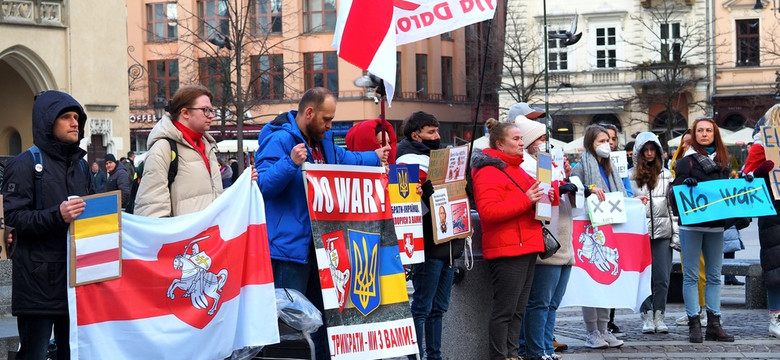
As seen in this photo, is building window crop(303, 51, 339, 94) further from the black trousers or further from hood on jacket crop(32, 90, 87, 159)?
the black trousers

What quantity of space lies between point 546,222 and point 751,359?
199cm

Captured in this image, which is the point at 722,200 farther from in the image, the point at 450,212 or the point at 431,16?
the point at 431,16

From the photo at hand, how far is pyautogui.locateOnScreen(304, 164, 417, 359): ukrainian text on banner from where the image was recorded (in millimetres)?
7023

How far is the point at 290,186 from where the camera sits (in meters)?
7.05

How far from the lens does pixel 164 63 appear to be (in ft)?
210

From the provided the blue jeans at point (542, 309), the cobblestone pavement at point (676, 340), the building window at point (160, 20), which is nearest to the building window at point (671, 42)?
the building window at point (160, 20)

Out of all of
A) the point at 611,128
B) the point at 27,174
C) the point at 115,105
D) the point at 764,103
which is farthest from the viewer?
the point at 764,103

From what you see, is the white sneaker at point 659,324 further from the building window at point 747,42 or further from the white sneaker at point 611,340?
the building window at point 747,42

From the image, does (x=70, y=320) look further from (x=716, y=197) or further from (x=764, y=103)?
(x=764, y=103)

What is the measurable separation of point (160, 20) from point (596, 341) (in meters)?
57.0

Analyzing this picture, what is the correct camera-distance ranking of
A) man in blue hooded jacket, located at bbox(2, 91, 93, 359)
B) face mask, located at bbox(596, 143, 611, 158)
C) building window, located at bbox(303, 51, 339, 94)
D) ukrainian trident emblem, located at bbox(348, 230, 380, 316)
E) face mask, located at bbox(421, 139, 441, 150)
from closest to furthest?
man in blue hooded jacket, located at bbox(2, 91, 93, 359), ukrainian trident emblem, located at bbox(348, 230, 380, 316), face mask, located at bbox(421, 139, 441, 150), face mask, located at bbox(596, 143, 611, 158), building window, located at bbox(303, 51, 339, 94)

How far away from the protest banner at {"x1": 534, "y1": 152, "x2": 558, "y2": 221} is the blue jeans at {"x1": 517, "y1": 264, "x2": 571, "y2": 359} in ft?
2.26

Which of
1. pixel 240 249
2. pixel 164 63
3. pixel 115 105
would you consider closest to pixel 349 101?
pixel 164 63

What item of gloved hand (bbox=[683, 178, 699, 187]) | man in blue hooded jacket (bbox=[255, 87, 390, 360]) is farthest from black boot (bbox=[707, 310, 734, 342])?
man in blue hooded jacket (bbox=[255, 87, 390, 360])
